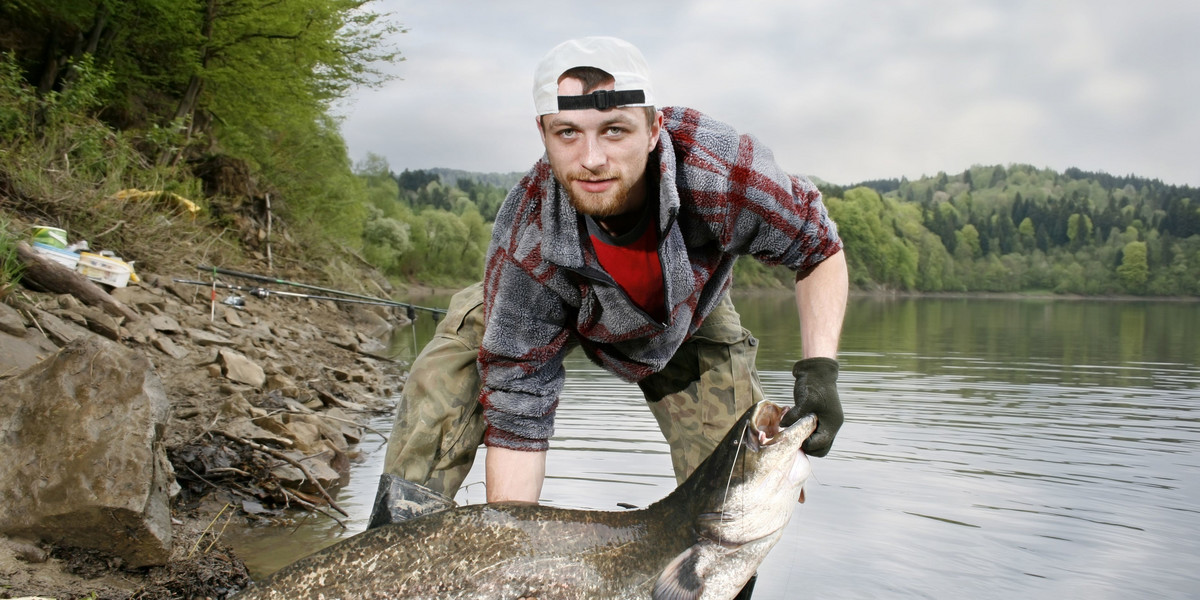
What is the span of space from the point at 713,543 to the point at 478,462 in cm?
439

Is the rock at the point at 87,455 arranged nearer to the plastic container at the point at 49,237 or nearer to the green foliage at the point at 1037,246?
the plastic container at the point at 49,237

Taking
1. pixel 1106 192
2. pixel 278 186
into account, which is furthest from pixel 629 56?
pixel 1106 192

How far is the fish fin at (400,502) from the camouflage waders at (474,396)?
83 cm

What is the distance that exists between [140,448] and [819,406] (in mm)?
2746

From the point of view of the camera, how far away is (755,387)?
4.16 meters

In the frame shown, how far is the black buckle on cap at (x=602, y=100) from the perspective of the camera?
288 centimetres

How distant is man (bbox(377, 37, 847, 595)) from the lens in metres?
2.94

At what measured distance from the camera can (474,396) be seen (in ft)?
12.6

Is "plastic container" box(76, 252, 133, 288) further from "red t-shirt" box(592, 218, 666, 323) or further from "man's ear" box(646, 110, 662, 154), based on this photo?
"man's ear" box(646, 110, 662, 154)

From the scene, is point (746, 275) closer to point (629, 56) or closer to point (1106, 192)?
point (629, 56)

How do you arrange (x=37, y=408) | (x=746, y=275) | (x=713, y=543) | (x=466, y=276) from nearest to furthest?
(x=713, y=543) → (x=37, y=408) → (x=466, y=276) → (x=746, y=275)

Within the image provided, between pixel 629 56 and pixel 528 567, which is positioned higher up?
pixel 629 56

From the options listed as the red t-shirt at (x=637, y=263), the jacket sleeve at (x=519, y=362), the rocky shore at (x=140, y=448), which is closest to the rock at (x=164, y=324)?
the rocky shore at (x=140, y=448)

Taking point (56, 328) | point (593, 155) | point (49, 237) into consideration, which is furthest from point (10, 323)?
point (593, 155)
